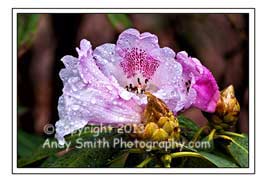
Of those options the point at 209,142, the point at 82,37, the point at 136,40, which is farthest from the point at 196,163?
the point at 82,37

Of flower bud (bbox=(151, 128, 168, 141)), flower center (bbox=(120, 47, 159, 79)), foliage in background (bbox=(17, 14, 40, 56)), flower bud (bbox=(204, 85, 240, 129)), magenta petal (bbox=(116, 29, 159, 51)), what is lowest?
flower bud (bbox=(151, 128, 168, 141))

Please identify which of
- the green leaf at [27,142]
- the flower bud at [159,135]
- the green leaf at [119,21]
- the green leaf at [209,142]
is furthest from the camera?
the green leaf at [27,142]

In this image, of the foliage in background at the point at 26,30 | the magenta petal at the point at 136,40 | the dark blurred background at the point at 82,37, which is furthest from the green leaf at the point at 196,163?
the foliage in background at the point at 26,30

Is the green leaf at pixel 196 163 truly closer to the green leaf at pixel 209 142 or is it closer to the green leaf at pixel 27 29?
the green leaf at pixel 209 142

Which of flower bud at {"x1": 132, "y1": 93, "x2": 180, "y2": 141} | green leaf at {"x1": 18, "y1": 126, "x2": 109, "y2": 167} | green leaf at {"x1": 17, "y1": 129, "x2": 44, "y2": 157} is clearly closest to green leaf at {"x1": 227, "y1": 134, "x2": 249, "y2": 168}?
flower bud at {"x1": 132, "y1": 93, "x2": 180, "y2": 141}

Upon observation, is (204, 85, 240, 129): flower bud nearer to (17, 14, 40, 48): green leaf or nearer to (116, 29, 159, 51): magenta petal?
(116, 29, 159, 51): magenta petal
